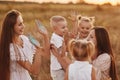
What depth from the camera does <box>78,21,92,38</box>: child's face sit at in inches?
125

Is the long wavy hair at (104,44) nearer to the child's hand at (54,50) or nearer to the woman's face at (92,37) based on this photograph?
the woman's face at (92,37)

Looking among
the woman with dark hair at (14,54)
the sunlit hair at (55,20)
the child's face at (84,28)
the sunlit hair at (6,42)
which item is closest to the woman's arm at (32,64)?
the woman with dark hair at (14,54)

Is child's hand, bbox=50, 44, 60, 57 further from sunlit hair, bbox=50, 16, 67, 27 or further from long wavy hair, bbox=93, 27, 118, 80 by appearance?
long wavy hair, bbox=93, 27, 118, 80

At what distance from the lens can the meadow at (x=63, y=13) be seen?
3232 millimetres

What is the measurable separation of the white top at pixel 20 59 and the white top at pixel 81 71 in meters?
0.39

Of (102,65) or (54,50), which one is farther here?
(54,50)

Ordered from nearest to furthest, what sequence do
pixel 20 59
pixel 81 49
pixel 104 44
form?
1. pixel 81 49
2. pixel 20 59
3. pixel 104 44

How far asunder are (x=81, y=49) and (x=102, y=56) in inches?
10.8

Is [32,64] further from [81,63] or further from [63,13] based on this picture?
[63,13]

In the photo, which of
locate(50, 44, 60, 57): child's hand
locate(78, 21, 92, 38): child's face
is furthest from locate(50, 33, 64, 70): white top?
locate(78, 21, 92, 38): child's face

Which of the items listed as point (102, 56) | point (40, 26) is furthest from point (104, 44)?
point (40, 26)

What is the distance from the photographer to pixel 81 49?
285cm

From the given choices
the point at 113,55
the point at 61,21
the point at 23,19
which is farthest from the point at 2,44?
the point at 113,55

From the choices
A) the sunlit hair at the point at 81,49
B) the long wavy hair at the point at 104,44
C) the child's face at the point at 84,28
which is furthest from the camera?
the child's face at the point at 84,28
